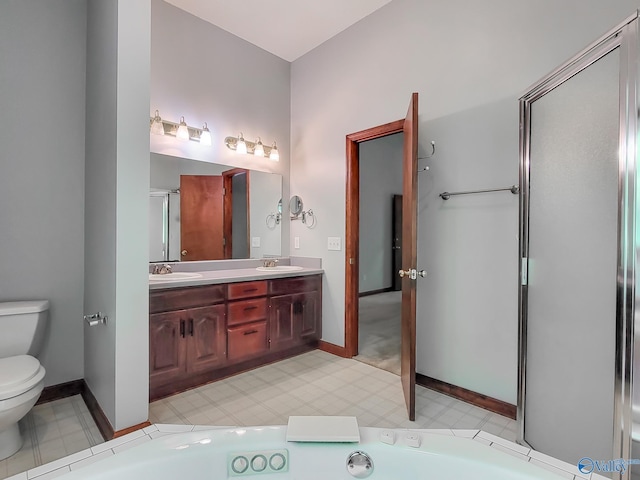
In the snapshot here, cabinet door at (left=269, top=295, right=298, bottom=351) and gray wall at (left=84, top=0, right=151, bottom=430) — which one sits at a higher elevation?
gray wall at (left=84, top=0, right=151, bottom=430)

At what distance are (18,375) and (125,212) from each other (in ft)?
3.05

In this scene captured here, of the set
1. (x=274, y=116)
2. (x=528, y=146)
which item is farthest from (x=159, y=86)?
(x=528, y=146)

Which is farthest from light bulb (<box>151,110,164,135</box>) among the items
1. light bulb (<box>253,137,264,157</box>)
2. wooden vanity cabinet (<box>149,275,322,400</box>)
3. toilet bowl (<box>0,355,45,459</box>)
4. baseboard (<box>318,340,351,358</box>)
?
baseboard (<box>318,340,351,358</box>)

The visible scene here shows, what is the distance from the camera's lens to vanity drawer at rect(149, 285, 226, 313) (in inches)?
85.0

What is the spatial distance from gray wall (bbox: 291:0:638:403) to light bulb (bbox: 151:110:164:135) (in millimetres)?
1587

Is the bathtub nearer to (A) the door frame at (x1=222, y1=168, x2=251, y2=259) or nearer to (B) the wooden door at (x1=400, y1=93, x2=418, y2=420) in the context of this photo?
(B) the wooden door at (x1=400, y1=93, x2=418, y2=420)

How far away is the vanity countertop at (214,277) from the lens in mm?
2186

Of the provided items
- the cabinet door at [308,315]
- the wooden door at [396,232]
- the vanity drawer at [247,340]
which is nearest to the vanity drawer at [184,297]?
the vanity drawer at [247,340]

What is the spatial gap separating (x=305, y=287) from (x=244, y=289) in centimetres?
68

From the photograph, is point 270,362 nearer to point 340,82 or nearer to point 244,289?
point 244,289

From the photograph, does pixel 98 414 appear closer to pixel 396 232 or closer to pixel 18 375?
pixel 18 375

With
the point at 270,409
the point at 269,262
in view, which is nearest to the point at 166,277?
the point at 269,262

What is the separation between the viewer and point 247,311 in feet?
8.76

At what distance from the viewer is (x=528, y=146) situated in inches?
69.0
